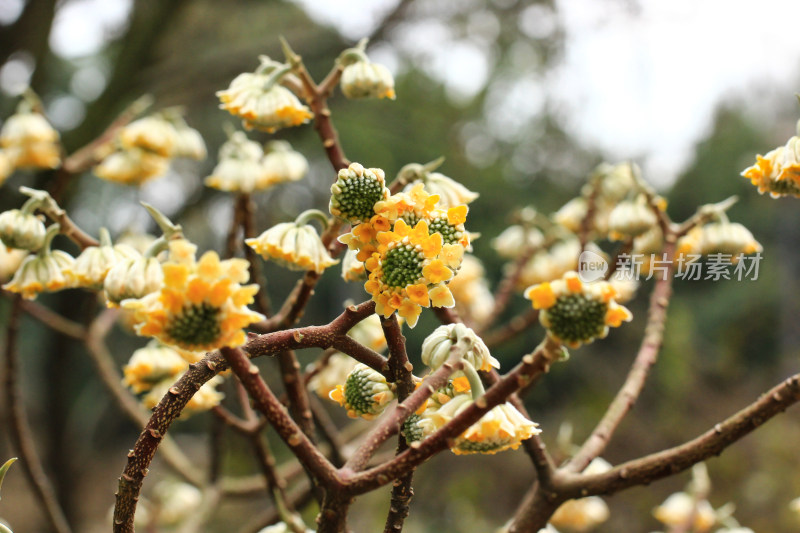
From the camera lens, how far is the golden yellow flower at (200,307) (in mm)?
338

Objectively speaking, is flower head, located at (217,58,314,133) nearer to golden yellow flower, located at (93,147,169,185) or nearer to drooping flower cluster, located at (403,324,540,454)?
drooping flower cluster, located at (403,324,540,454)

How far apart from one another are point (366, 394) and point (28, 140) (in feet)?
3.48

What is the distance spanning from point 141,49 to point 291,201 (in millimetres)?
1146

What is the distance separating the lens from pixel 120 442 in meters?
6.09

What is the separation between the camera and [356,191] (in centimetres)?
42

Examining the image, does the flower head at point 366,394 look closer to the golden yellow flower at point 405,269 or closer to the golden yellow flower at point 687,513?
the golden yellow flower at point 405,269

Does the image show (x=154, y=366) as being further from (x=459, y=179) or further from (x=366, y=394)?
(x=459, y=179)

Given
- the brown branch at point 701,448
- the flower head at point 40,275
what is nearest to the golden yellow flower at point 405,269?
the brown branch at point 701,448

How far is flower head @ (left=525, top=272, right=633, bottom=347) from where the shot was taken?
1.08 ft

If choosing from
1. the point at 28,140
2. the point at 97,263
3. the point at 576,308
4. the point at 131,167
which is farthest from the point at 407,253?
the point at 28,140

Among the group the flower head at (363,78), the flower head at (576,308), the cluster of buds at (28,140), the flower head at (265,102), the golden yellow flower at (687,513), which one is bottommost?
the golden yellow flower at (687,513)

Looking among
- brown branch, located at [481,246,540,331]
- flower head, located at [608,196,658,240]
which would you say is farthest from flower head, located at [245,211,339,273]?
brown branch, located at [481,246,540,331]

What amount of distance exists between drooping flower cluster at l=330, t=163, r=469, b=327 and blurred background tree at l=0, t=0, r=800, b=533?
164 cm

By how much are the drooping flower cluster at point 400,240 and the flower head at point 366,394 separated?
0.07 meters
